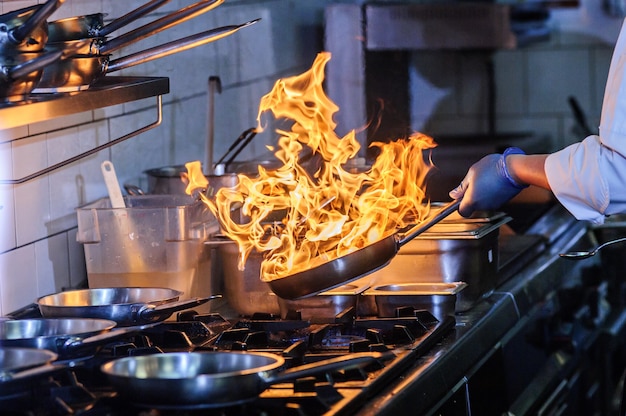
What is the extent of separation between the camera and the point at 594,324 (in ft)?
11.0

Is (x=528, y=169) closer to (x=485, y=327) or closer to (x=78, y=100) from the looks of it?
(x=485, y=327)

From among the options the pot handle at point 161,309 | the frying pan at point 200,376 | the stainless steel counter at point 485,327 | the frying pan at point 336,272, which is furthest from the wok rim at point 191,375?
the frying pan at point 336,272

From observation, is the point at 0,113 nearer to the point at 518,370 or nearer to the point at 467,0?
the point at 518,370

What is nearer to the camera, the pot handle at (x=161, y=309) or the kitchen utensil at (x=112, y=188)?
the pot handle at (x=161, y=309)

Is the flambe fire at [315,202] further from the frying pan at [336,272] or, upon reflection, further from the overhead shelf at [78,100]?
the overhead shelf at [78,100]

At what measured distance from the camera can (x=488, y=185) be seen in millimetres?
2281

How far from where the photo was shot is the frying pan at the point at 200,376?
157 centimetres

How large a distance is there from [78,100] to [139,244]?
59cm

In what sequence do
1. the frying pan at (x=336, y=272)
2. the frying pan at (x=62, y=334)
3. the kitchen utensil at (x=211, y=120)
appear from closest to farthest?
1. the frying pan at (x=62, y=334)
2. the frying pan at (x=336, y=272)
3. the kitchen utensil at (x=211, y=120)

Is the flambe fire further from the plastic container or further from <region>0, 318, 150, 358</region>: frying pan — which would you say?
<region>0, 318, 150, 358</region>: frying pan

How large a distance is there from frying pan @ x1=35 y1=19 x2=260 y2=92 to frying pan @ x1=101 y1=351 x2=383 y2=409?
454mm

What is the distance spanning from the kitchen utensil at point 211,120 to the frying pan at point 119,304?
793 millimetres

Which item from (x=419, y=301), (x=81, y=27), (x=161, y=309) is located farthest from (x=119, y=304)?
(x=419, y=301)

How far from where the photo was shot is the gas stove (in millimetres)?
1625
